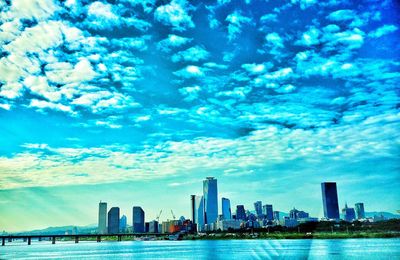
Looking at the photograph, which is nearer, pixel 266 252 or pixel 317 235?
pixel 266 252

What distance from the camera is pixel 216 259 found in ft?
87.7

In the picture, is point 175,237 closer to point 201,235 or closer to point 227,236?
point 201,235

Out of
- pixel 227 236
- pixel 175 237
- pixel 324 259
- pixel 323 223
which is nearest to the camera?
pixel 324 259

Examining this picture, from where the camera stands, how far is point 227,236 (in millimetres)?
83250

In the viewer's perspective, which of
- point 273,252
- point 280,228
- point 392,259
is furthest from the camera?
point 280,228

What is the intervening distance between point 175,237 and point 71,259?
2651 inches

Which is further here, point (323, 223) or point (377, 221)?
point (323, 223)

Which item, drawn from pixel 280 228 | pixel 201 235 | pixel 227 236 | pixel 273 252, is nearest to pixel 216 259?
pixel 273 252

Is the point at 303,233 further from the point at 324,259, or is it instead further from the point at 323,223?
the point at 324,259

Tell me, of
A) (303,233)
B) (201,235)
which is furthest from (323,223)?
(201,235)

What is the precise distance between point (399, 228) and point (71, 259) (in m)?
34.0

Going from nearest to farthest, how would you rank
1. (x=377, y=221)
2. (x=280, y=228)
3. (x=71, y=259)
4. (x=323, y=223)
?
(x=71, y=259)
(x=377, y=221)
(x=323, y=223)
(x=280, y=228)

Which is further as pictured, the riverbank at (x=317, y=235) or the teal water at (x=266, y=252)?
the riverbank at (x=317, y=235)

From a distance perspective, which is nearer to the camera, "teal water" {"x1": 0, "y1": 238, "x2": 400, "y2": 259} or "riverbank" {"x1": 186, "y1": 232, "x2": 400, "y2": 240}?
"teal water" {"x1": 0, "y1": 238, "x2": 400, "y2": 259}
